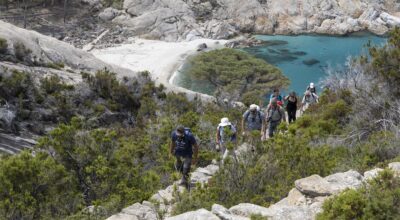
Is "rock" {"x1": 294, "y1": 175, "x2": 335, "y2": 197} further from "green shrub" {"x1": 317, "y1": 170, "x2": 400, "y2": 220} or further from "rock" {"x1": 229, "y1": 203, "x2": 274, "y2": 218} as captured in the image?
"green shrub" {"x1": 317, "y1": 170, "x2": 400, "y2": 220}

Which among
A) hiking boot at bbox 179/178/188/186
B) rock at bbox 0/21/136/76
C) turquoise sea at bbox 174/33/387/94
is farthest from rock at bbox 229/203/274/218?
turquoise sea at bbox 174/33/387/94

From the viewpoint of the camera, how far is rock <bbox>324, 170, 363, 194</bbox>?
6570mm

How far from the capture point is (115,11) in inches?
2376

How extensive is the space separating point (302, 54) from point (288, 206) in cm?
4678

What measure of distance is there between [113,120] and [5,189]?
1179 centimetres

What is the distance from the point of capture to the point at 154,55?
4828cm

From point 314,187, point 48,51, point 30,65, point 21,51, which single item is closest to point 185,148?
point 314,187

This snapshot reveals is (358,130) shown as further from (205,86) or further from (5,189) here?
(205,86)

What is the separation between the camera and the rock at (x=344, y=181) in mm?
6570

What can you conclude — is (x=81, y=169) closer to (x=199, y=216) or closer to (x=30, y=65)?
(x=199, y=216)

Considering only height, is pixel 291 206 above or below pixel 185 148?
above

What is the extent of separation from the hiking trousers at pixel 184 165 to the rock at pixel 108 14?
171 feet

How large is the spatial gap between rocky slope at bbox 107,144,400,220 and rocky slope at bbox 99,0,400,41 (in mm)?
50434

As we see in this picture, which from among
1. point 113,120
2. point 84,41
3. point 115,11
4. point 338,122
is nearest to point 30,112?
point 113,120
